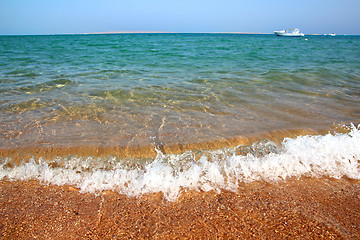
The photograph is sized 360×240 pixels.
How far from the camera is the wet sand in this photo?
1.77 meters

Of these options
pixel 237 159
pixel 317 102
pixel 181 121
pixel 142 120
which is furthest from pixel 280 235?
pixel 317 102

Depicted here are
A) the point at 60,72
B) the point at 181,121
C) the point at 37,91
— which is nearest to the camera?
the point at 181,121

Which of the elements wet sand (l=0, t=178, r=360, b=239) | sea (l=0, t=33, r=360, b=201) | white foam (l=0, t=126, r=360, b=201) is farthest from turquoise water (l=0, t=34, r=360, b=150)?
wet sand (l=0, t=178, r=360, b=239)

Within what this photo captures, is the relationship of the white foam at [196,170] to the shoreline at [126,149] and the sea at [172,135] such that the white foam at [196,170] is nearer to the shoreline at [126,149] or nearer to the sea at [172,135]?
the sea at [172,135]

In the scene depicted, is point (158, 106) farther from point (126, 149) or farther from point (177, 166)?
point (177, 166)

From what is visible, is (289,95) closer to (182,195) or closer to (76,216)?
(182,195)

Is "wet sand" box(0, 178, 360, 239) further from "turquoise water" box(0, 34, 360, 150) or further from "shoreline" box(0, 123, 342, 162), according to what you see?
"turquoise water" box(0, 34, 360, 150)

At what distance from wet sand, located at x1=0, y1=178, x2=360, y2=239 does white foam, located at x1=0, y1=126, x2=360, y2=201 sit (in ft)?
0.39

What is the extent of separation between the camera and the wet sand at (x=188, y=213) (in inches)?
69.6

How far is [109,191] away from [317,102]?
A: 16.2 ft

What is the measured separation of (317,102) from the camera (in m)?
5.09

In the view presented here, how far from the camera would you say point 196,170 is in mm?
2543

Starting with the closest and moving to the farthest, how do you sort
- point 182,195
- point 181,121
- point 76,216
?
1. point 76,216
2. point 182,195
3. point 181,121

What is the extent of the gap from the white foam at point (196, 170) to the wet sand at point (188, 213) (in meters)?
0.12
